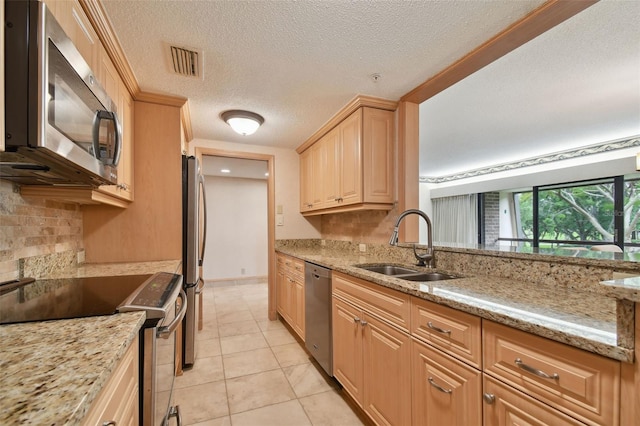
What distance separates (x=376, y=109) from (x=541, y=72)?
130 cm

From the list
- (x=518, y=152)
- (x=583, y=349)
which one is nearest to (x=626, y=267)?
(x=583, y=349)

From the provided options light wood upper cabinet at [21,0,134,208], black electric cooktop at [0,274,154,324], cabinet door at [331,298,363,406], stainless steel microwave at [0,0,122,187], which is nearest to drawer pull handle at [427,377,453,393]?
cabinet door at [331,298,363,406]

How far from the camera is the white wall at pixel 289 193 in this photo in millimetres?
3762

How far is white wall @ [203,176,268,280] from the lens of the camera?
5535 mm

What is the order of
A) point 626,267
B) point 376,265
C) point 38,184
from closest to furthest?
point 626,267 → point 38,184 → point 376,265

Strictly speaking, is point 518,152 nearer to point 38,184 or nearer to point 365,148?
point 365,148

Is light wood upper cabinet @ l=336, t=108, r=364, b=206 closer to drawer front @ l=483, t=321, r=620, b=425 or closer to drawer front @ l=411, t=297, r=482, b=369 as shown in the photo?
drawer front @ l=411, t=297, r=482, b=369

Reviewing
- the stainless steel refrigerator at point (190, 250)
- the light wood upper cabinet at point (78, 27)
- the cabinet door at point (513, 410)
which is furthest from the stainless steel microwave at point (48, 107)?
the cabinet door at point (513, 410)

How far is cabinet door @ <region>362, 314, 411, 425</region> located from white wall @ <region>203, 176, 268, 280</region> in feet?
14.4

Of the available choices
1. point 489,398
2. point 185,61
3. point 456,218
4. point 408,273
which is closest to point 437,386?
point 489,398

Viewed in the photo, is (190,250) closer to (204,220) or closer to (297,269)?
(204,220)

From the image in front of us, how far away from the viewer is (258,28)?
155cm

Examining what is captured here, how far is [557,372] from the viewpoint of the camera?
79cm

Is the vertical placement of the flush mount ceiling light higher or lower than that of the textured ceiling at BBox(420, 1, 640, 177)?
lower
